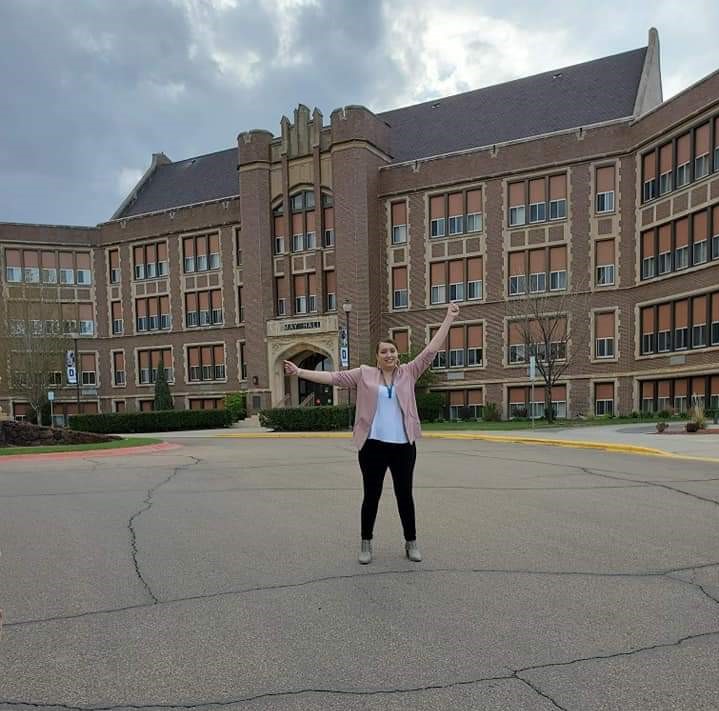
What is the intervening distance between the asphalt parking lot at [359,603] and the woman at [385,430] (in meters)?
0.42

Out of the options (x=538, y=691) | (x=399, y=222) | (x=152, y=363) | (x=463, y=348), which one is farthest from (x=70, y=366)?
(x=538, y=691)

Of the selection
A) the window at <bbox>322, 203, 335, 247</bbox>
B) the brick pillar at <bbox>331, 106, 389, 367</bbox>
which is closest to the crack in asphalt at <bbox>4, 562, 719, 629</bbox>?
the brick pillar at <bbox>331, 106, 389, 367</bbox>

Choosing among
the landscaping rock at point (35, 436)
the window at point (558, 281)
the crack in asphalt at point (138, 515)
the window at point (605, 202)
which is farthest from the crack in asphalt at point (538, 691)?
A: the window at point (605, 202)

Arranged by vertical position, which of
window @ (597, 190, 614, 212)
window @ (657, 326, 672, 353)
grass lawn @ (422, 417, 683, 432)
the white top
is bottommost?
grass lawn @ (422, 417, 683, 432)

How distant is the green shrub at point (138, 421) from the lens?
32.9 metres

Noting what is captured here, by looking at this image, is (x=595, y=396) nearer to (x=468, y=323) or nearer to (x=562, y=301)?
(x=562, y=301)

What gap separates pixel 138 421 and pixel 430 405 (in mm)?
15639

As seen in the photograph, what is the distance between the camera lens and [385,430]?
16.4 ft

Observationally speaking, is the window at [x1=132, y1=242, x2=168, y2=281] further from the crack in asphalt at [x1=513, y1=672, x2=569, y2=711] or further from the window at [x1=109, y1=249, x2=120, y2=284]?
the crack in asphalt at [x1=513, y1=672, x2=569, y2=711]

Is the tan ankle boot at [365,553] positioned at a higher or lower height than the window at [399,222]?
lower

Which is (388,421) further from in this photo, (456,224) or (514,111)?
(514,111)

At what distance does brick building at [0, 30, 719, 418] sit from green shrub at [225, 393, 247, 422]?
2.54ft

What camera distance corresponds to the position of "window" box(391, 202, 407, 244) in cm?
3538

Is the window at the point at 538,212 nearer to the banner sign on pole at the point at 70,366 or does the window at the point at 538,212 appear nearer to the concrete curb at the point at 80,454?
the concrete curb at the point at 80,454
